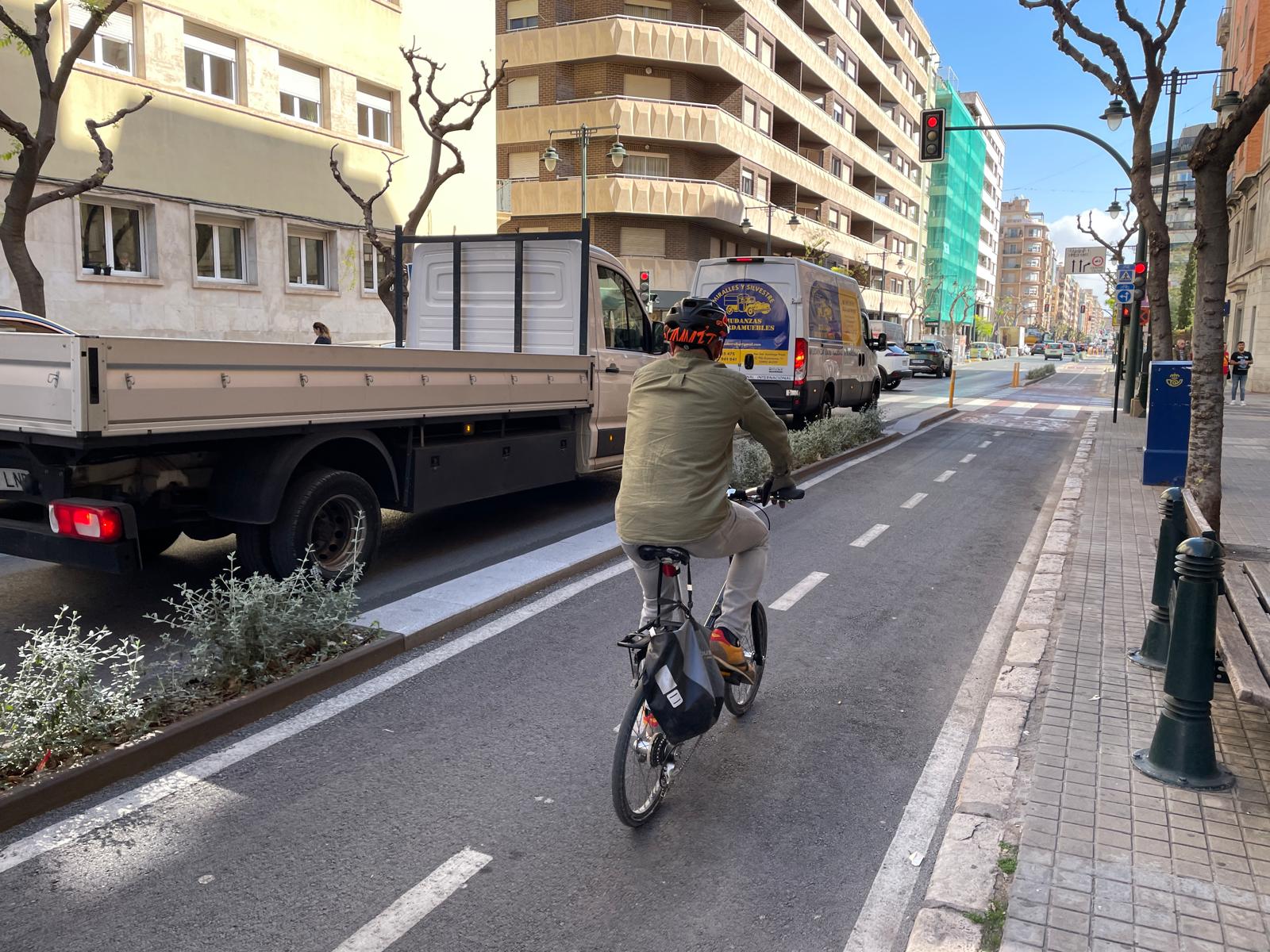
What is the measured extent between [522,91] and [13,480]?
41191 millimetres

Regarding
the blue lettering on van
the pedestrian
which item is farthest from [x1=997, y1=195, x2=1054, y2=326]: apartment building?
the blue lettering on van

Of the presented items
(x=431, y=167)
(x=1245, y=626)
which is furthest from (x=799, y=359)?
(x=431, y=167)

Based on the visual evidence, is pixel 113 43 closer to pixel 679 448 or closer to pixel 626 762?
pixel 679 448

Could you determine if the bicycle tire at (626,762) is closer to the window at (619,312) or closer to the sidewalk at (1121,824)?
the sidewalk at (1121,824)

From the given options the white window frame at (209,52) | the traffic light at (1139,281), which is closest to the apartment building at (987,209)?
the traffic light at (1139,281)

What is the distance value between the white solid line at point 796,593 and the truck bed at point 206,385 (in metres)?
2.72

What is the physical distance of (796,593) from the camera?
7.04m

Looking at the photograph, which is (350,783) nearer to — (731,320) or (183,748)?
(183,748)

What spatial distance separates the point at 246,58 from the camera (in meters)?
21.1

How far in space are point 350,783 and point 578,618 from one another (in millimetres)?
2457

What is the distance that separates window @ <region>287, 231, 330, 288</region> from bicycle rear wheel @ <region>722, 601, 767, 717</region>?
20.3m

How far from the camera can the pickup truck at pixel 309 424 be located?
4.98m

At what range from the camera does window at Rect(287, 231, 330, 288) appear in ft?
74.5

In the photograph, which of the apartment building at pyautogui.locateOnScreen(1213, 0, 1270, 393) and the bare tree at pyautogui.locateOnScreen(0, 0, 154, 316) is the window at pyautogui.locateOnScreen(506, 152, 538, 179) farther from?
the bare tree at pyautogui.locateOnScreen(0, 0, 154, 316)
